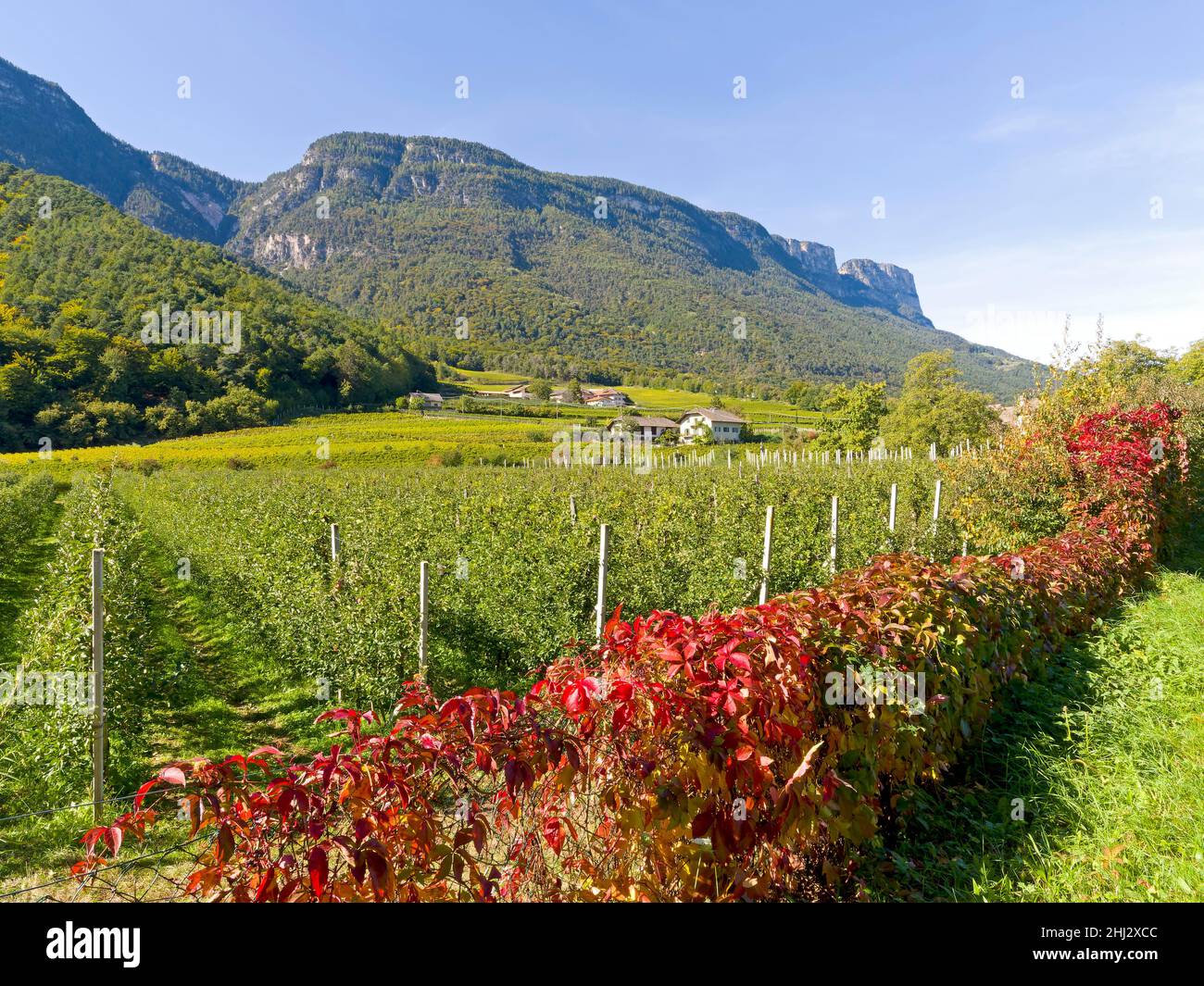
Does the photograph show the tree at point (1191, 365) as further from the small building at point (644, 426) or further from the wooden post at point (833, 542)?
the wooden post at point (833, 542)

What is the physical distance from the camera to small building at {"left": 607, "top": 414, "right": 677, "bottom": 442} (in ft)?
208

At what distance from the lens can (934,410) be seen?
39.4 metres

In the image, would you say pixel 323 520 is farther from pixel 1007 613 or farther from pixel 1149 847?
pixel 1149 847

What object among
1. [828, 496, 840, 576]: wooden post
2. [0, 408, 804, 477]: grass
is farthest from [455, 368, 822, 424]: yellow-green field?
[828, 496, 840, 576]: wooden post

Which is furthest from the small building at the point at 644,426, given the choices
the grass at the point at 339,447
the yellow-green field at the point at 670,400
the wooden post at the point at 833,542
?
the wooden post at the point at 833,542

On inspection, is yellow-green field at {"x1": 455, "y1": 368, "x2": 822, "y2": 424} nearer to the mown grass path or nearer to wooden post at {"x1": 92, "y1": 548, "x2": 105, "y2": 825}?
the mown grass path

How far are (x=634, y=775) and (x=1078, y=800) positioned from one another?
9.75ft

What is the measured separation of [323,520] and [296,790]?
1124 centimetres

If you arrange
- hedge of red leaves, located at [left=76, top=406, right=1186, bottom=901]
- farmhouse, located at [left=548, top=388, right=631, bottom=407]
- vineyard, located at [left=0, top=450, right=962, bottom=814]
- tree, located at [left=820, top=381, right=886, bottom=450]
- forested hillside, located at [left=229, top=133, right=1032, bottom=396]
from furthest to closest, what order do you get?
forested hillside, located at [left=229, top=133, right=1032, bottom=396], farmhouse, located at [left=548, top=388, right=631, bottom=407], tree, located at [left=820, top=381, right=886, bottom=450], vineyard, located at [left=0, top=450, right=962, bottom=814], hedge of red leaves, located at [left=76, top=406, right=1186, bottom=901]

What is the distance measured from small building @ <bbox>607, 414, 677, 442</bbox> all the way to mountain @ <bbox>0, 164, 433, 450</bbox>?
31109 millimetres

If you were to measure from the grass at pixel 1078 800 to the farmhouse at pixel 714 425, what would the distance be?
61.2 m

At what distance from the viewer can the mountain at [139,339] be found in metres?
49.6

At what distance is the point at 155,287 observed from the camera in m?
65.2
